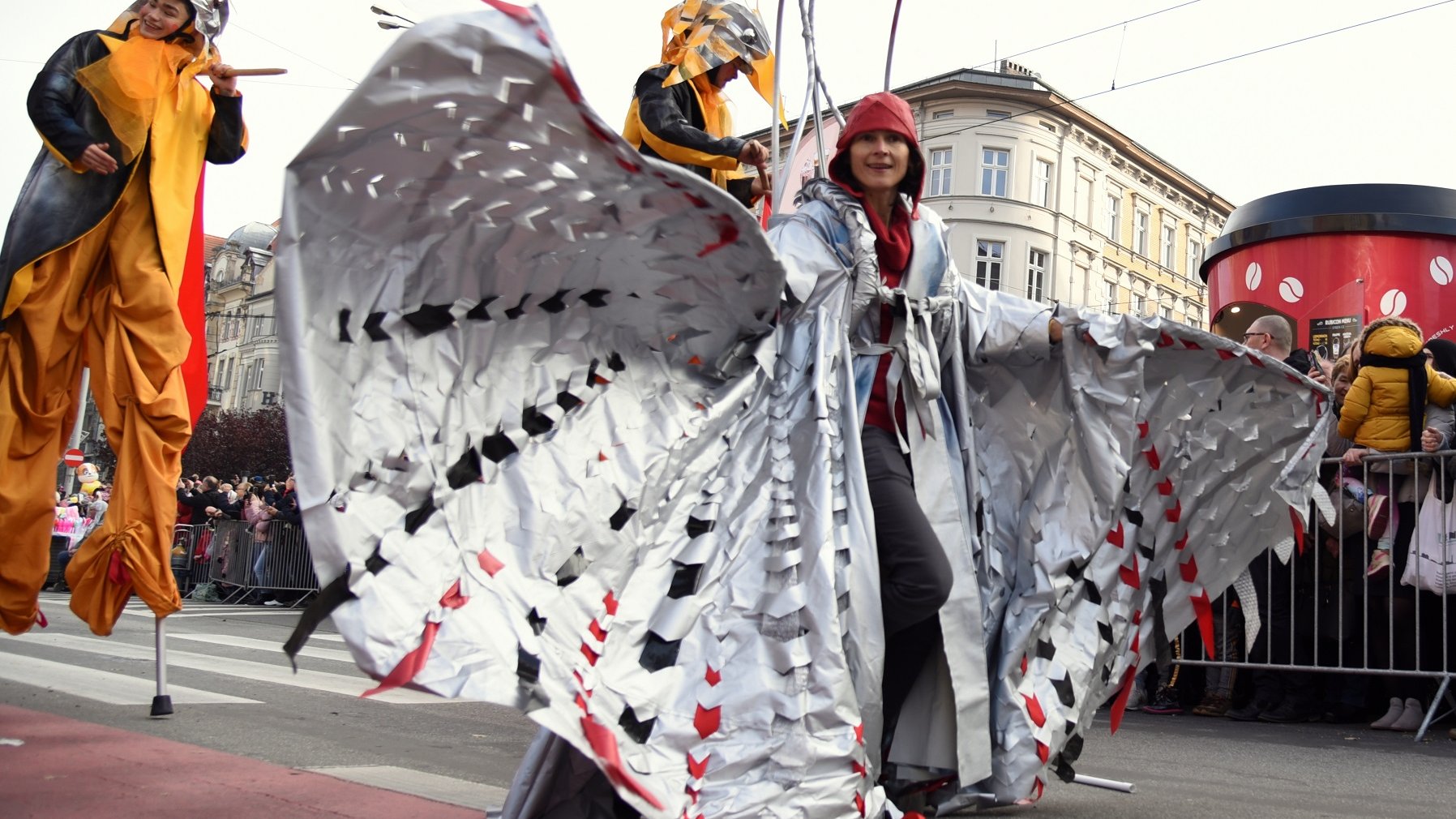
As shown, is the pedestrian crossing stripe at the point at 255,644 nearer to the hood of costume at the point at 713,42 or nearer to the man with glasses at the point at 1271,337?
the hood of costume at the point at 713,42

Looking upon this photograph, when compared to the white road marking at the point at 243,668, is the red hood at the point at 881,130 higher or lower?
higher

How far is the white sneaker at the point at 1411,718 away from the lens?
5.49 meters

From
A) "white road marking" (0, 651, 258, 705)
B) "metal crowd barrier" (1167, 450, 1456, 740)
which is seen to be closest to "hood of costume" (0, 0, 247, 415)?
"white road marking" (0, 651, 258, 705)

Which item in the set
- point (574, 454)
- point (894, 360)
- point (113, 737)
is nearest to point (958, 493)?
point (894, 360)

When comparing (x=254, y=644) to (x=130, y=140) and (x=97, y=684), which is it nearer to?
(x=97, y=684)

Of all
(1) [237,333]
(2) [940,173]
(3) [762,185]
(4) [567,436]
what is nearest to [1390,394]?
(3) [762,185]

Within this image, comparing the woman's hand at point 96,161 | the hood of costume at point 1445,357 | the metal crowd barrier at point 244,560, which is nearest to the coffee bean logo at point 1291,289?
the hood of costume at point 1445,357

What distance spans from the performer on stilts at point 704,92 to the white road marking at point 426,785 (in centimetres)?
177

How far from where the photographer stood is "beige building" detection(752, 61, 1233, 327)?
37.8 m

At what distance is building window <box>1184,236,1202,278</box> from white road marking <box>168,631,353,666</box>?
41.7 metres

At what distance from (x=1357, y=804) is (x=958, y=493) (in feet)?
4.77

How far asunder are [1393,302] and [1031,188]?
98.7ft

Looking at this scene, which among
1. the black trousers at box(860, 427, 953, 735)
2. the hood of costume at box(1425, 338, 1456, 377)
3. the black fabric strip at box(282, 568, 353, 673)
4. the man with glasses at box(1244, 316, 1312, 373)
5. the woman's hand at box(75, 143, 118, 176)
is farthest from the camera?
the man with glasses at box(1244, 316, 1312, 373)

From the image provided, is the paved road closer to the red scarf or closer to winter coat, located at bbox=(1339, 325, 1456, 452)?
the red scarf
